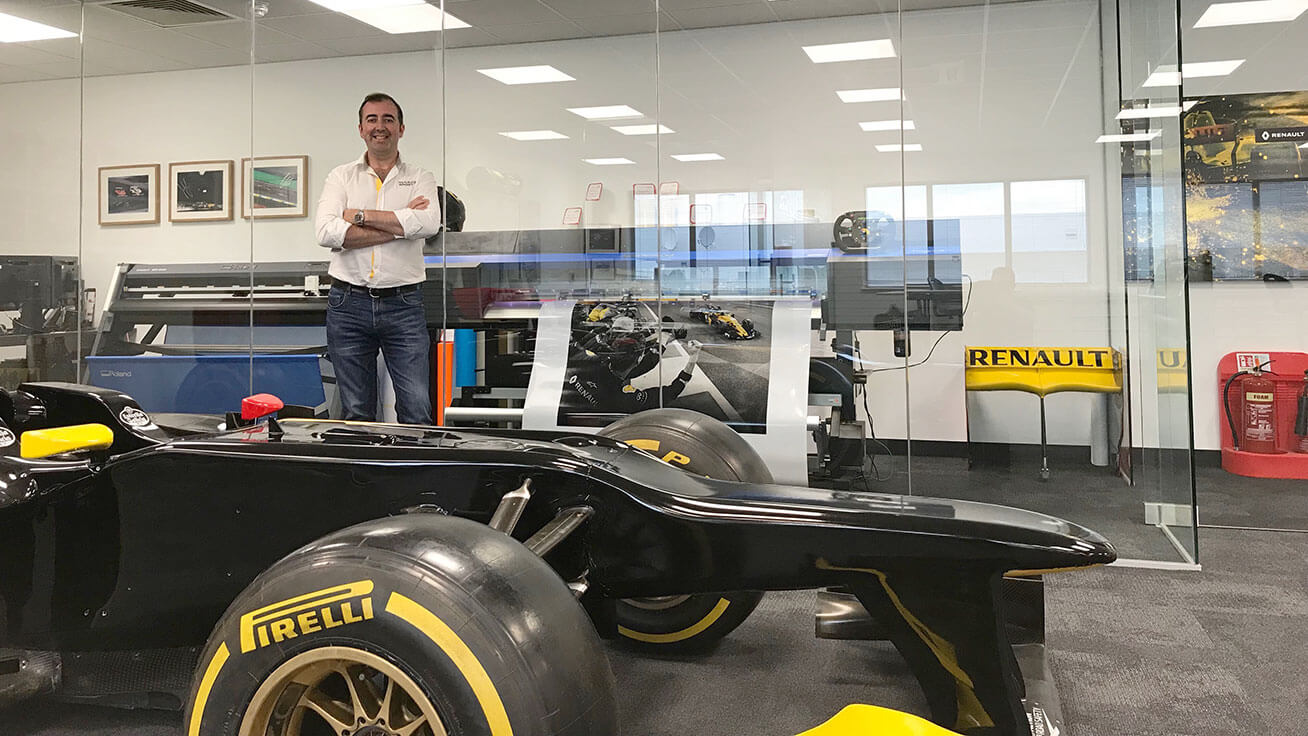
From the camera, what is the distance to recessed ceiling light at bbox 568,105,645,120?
4758 mm

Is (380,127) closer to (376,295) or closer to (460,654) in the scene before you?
(376,295)

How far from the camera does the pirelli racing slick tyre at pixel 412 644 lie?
1337 millimetres

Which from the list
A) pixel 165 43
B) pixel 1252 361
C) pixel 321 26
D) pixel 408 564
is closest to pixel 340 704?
pixel 408 564

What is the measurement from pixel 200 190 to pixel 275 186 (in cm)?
48

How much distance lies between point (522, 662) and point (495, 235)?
384 cm

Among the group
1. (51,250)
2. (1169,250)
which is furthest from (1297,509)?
(51,250)

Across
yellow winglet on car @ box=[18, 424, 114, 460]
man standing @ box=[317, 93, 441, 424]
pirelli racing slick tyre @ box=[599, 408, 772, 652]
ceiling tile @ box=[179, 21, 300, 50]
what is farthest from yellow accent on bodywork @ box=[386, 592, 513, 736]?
ceiling tile @ box=[179, 21, 300, 50]

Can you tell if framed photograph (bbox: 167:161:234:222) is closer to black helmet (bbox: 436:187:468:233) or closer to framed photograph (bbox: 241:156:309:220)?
framed photograph (bbox: 241:156:309:220)

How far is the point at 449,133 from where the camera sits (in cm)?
502

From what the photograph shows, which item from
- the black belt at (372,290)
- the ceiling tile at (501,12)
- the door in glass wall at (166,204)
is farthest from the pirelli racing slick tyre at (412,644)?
the door in glass wall at (166,204)

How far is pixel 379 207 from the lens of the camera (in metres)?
4.38

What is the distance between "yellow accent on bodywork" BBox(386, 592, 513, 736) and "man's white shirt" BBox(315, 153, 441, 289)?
119 inches

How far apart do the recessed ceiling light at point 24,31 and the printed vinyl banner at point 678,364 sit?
3.32 metres

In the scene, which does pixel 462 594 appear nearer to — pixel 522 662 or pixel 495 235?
pixel 522 662
